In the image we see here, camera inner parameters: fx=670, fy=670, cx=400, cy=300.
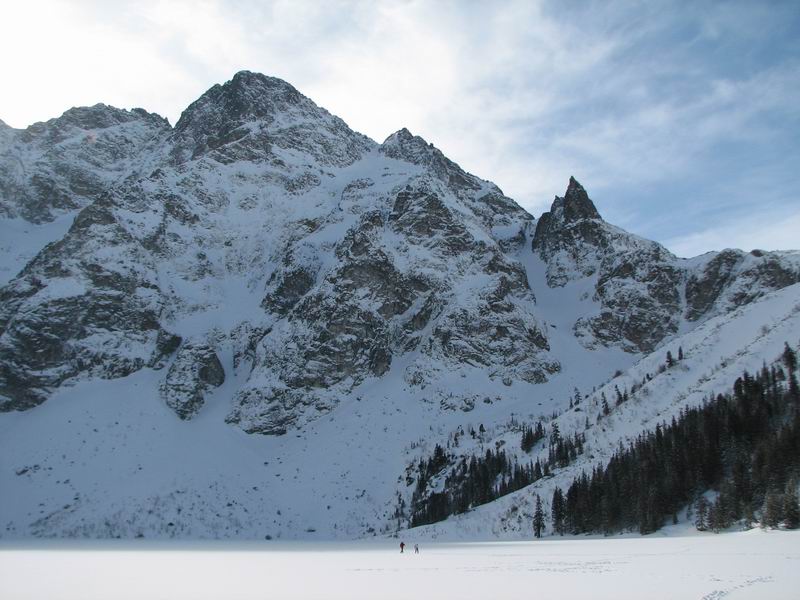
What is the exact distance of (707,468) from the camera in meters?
85.8

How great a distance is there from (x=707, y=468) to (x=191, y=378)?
5366 inches

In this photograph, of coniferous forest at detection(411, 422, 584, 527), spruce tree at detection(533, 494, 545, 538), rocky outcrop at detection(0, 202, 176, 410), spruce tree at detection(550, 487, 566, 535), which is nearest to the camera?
spruce tree at detection(550, 487, 566, 535)

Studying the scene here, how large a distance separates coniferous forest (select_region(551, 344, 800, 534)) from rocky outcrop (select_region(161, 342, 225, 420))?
10981 centimetres

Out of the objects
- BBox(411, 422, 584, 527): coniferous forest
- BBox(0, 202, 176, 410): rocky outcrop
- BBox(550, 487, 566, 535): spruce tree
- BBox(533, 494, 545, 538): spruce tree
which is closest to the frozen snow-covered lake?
BBox(550, 487, 566, 535): spruce tree

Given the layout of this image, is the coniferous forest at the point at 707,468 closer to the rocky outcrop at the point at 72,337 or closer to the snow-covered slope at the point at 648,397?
the snow-covered slope at the point at 648,397

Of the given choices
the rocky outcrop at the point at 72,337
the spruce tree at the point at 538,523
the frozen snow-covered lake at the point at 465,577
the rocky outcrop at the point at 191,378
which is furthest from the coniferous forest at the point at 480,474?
the rocky outcrop at the point at 72,337

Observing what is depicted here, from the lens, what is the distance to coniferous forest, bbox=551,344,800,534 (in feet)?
239

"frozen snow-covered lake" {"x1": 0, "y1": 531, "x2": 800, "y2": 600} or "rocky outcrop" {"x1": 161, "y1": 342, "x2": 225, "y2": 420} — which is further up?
"rocky outcrop" {"x1": 161, "y1": 342, "x2": 225, "y2": 420}

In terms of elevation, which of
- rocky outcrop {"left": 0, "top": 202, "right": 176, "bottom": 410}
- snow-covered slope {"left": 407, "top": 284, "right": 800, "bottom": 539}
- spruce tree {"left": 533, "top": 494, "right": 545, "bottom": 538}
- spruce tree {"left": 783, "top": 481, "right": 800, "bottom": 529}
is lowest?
spruce tree {"left": 533, "top": 494, "right": 545, "bottom": 538}

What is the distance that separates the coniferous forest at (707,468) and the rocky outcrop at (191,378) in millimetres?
109815

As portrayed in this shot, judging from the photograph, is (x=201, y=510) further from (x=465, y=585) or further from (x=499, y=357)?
(x=465, y=585)

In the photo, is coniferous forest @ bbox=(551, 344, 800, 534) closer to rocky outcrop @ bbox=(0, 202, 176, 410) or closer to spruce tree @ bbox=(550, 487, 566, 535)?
spruce tree @ bbox=(550, 487, 566, 535)

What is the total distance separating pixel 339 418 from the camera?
16812 cm

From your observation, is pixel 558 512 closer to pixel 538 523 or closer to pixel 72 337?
pixel 538 523
